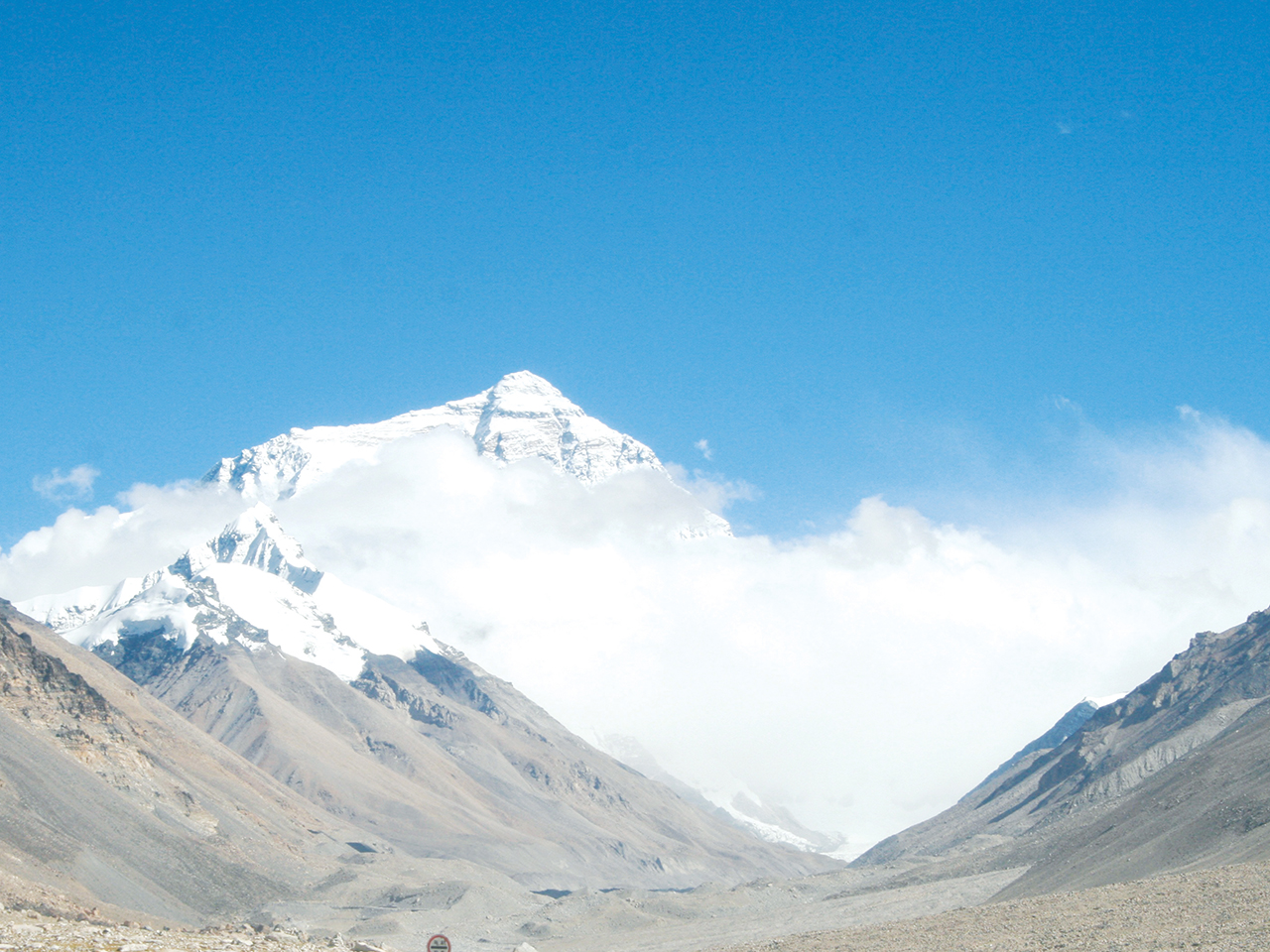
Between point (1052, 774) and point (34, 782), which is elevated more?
point (1052, 774)

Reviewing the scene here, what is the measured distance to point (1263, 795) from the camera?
246 feet

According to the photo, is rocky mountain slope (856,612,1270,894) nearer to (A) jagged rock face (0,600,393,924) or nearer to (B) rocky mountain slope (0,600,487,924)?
(B) rocky mountain slope (0,600,487,924)

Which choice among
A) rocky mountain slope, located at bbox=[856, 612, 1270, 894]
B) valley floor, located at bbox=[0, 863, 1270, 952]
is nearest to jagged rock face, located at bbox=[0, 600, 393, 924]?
valley floor, located at bbox=[0, 863, 1270, 952]

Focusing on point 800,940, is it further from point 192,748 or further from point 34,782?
point 192,748

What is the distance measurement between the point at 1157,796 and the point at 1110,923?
5501cm

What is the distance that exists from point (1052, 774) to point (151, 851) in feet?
473

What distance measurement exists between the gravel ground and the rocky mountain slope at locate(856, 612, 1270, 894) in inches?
446

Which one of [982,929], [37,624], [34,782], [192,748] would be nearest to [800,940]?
[982,929]

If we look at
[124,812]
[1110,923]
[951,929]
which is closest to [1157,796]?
[951,929]

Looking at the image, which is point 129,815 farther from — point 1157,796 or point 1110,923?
point 1110,923

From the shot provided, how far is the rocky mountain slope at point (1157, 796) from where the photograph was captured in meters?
75.1

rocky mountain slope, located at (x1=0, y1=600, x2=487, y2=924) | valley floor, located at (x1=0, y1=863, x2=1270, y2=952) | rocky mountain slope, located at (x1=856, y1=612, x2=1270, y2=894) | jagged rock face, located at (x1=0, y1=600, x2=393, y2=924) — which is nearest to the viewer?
valley floor, located at (x1=0, y1=863, x2=1270, y2=952)

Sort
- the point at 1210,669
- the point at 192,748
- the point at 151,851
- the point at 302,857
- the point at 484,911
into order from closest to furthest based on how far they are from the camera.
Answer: the point at 151,851, the point at 484,911, the point at 302,857, the point at 192,748, the point at 1210,669

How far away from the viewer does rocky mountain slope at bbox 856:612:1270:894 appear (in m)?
75.1
